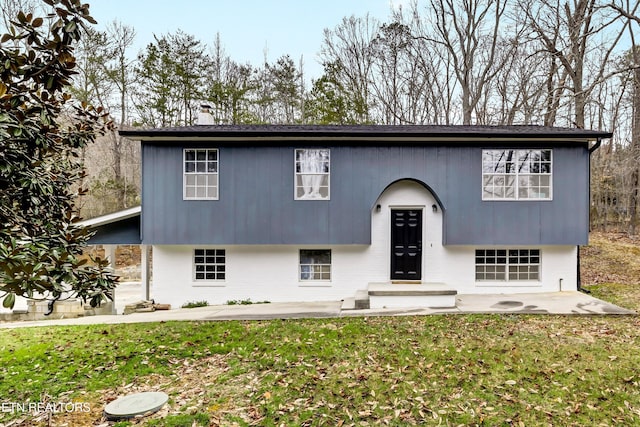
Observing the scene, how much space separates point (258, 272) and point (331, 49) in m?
17.5

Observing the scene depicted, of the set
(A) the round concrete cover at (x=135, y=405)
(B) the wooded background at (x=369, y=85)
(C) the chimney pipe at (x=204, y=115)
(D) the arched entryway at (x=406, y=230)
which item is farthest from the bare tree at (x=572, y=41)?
(A) the round concrete cover at (x=135, y=405)

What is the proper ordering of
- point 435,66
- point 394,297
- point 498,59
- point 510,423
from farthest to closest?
point 435,66, point 498,59, point 394,297, point 510,423

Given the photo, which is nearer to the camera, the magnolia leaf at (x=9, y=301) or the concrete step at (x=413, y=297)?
the magnolia leaf at (x=9, y=301)

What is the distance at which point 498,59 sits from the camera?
19.8m

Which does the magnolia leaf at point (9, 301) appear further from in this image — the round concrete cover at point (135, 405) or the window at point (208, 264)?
the window at point (208, 264)

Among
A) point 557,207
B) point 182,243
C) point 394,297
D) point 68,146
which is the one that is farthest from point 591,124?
point 68,146

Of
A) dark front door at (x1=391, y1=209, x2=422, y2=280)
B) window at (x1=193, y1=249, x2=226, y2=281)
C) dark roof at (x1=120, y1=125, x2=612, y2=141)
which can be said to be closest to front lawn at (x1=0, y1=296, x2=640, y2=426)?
dark front door at (x1=391, y1=209, x2=422, y2=280)

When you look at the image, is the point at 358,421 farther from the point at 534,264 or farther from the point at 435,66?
the point at 435,66

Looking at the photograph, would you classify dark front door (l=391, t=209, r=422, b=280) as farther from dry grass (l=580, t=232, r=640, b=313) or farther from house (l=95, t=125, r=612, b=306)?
dry grass (l=580, t=232, r=640, b=313)

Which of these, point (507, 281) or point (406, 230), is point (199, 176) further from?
point (507, 281)

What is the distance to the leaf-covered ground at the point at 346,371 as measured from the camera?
4113 mm

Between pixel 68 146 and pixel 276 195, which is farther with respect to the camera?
pixel 276 195

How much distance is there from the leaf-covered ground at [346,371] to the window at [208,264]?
2.61 m

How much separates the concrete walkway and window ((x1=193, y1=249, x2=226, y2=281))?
3.26ft
